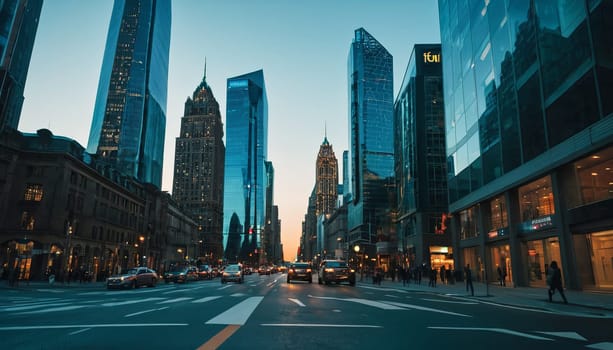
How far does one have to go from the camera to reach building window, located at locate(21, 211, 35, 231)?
4741 centimetres

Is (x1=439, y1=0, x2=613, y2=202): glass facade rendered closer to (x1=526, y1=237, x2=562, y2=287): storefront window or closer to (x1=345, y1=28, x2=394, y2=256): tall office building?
(x1=526, y1=237, x2=562, y2=287): storefront window

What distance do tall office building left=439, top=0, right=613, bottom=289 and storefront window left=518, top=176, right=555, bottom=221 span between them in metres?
0.08

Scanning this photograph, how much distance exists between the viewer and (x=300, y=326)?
861 cm

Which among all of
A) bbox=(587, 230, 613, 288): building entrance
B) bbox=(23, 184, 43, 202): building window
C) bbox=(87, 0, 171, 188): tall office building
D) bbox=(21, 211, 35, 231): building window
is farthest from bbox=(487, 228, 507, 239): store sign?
bbox=(87, 0, 171, 188): tall office building

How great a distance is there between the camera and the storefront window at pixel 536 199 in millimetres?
29422

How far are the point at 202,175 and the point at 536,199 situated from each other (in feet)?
531

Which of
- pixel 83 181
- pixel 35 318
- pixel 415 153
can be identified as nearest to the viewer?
pixel 35 318

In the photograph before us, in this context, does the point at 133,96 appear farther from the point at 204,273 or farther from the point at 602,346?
the point at 602,346

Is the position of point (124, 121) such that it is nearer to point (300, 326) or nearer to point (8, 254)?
point (8, 254)

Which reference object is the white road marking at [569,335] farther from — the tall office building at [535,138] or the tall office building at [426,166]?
the tall office building at [426,166]

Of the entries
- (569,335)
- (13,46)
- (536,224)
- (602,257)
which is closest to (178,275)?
(536,224)

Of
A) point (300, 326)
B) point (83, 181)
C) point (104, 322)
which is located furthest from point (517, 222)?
point (83, 181)

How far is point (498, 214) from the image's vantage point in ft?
125

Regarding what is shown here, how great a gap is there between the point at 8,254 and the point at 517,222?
5322 cm
